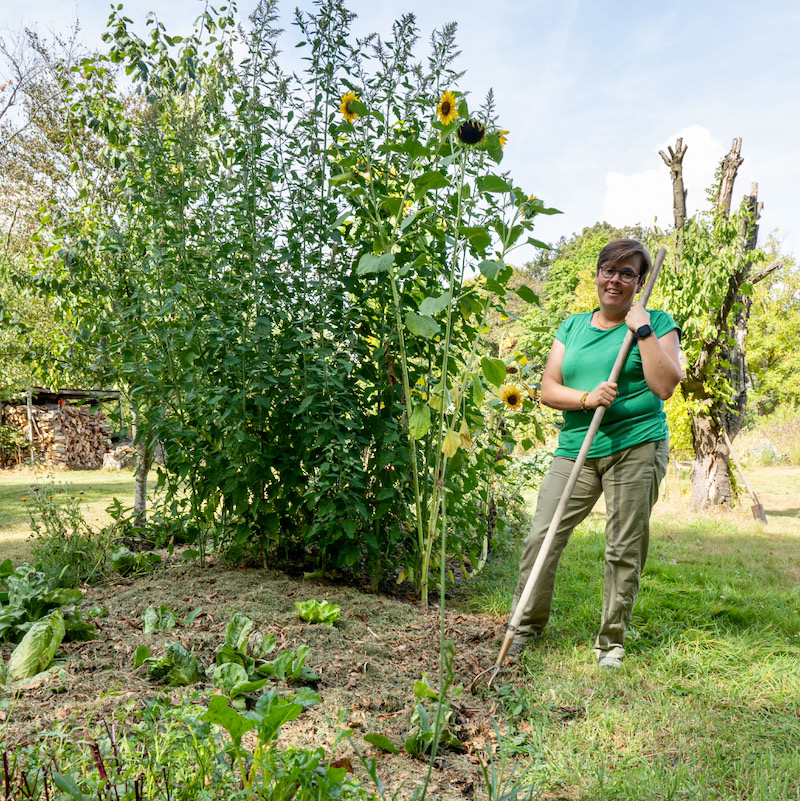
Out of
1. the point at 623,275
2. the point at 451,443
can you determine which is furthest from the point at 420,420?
the point at 623,275

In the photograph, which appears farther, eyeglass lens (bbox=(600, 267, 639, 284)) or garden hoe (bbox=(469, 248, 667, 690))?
eyeglass lens (bbox=(600, 267, 639, 284))

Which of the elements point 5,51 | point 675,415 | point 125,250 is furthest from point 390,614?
point 5,51

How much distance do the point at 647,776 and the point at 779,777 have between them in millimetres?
365

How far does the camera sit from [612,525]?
2617mm

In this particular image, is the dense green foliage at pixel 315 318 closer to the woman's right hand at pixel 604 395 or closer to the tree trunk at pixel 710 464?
the woman's right hand at pixel 604 395

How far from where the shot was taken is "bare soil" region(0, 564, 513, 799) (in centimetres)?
182

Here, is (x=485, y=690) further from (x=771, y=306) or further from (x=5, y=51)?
(x=771, y=306)

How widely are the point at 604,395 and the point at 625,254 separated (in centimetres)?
57

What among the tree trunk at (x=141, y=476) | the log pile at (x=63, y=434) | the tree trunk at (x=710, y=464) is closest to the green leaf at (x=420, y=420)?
the tree trunk at (x=141, y=476)

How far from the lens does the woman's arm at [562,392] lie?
245cm

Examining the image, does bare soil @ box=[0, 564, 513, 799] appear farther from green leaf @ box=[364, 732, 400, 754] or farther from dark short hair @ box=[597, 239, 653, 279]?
dark short hair @ box=[597, 239, 653, 279]

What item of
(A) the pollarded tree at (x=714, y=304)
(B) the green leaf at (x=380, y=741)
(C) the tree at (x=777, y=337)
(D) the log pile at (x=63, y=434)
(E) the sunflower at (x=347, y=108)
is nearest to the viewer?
(B) the green leaf at (x=380, y=741)

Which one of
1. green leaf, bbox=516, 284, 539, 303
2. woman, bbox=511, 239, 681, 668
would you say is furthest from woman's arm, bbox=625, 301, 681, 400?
green leaf, bbox=516, 284, 539, 303

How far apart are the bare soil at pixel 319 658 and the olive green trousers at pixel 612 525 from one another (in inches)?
14.1
